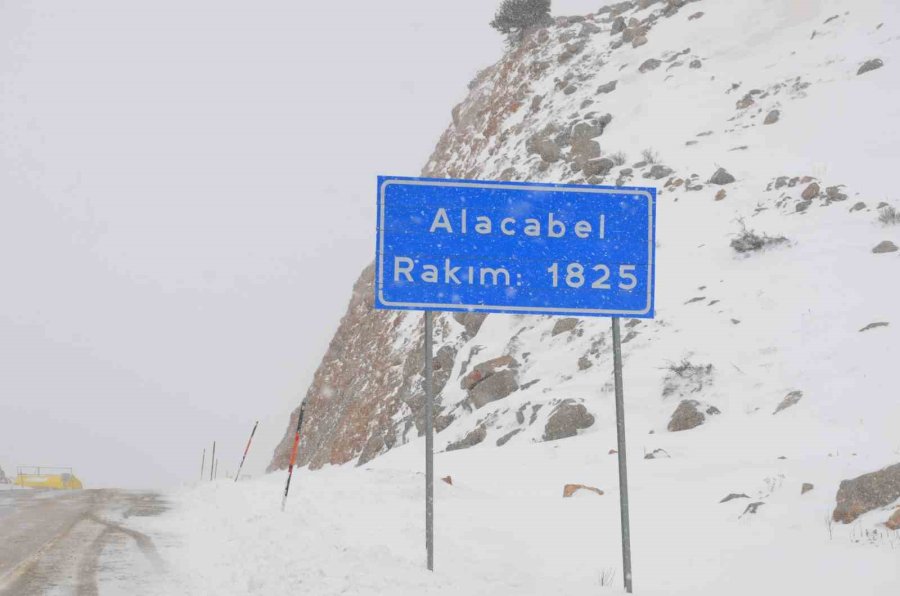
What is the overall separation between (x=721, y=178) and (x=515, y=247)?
16749 millimetres

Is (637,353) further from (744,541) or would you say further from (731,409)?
(744,541)

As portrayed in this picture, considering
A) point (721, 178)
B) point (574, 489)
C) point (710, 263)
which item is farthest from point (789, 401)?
point (721, 178)

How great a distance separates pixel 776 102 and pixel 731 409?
1660cm

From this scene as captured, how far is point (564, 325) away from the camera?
71.8 ft

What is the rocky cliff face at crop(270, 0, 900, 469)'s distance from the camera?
15.2m

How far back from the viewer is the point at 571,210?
8.14 meters

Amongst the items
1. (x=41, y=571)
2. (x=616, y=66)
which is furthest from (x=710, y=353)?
(x=616, y=66)

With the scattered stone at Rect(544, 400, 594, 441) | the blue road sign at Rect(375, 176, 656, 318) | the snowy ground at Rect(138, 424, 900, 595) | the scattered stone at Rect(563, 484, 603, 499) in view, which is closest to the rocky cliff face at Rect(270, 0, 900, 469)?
the scattered stone at Rect(544, 400, 594, 441)

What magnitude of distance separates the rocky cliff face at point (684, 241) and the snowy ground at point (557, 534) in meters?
2.10

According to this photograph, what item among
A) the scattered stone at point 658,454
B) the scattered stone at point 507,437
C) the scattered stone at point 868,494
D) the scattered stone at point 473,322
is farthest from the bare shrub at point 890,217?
the scattered stone at point 473,322

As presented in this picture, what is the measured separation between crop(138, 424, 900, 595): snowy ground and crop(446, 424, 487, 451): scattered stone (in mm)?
4338

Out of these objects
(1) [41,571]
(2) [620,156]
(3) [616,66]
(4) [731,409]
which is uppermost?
(3) [616,66]

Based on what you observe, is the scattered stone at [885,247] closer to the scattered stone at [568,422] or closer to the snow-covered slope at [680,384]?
the snow-covered slope at [680,384]

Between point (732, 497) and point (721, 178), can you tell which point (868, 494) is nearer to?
point (732, 497)
